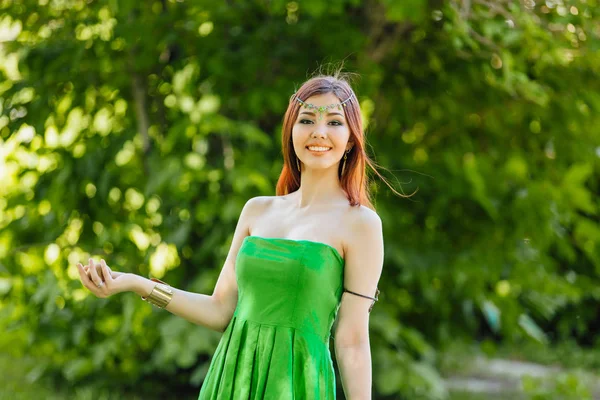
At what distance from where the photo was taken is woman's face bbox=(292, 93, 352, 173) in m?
2.05

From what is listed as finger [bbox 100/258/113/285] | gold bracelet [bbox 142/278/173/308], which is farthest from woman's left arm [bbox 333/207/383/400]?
finger [bbox 100/258/113/285]

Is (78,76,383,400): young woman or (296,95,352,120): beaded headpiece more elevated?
(296,95,352,120): beaded headpiece

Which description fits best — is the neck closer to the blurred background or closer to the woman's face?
the woman's face

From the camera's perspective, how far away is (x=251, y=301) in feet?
6.75

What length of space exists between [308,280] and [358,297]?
0.39 feet

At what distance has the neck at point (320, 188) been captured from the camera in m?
2.10

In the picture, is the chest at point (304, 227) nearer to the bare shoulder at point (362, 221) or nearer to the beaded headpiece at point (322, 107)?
the bare shoulder at point (362, 221)

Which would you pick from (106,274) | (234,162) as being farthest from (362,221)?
(234,162)

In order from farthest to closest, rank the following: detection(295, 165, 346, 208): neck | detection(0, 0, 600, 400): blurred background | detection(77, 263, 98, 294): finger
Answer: detection(0, 0, 600, 400): blurred background < detection(295, 165, 346, 208): neck < detection(77, 263, 98, 294): finger

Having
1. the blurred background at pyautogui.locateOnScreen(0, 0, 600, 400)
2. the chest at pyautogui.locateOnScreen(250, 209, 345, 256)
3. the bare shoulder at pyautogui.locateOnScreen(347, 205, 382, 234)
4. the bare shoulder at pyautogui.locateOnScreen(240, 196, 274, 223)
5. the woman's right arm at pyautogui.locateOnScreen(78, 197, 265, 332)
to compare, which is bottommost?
the blurred background at pyautogui.locateOnScreen(0, 0, 600, 400)

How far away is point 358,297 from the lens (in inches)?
78.7

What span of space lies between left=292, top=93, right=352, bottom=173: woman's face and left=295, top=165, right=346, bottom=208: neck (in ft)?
0.13

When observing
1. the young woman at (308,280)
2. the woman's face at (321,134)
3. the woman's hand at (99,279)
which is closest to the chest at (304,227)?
the young woman at (308,280)

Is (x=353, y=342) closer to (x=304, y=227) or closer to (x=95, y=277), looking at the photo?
(x=304, y=227)
